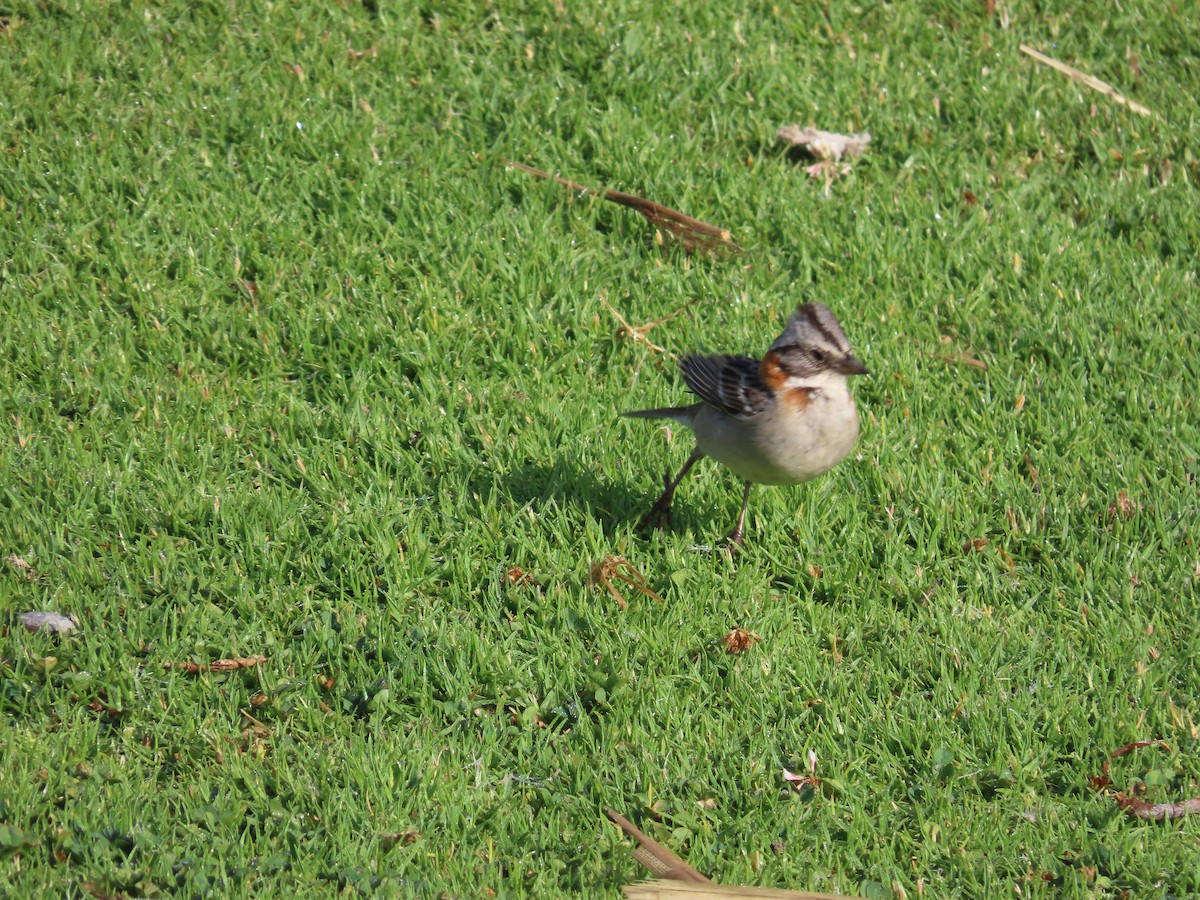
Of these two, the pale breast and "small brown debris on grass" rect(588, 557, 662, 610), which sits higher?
the pale breast

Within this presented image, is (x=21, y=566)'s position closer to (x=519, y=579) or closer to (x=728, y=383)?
(x=519, y=579)

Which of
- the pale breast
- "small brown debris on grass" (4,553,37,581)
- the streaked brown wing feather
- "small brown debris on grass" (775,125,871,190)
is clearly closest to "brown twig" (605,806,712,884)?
the pale breast

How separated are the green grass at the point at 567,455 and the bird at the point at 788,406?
562mm

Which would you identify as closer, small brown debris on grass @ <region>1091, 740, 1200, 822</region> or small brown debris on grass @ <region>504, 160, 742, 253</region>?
small brown debris on grass @ <region>1091, 740, 1200, 822</region>

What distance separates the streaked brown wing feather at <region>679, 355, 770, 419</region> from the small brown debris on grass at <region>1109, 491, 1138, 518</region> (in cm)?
197

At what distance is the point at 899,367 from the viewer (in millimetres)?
7320

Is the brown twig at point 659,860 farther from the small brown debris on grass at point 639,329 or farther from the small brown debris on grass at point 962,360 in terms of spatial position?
the small brown debris on grass at point 962,360

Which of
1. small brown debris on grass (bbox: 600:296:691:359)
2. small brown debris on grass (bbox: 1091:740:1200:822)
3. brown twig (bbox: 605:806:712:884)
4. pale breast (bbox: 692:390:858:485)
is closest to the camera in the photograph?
brown twig (bbox: 605:806:712:884)

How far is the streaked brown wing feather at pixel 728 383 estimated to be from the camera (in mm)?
5980

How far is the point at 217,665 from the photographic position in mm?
5402

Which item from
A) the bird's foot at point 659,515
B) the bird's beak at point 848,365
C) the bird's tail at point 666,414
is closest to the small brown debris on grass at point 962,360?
the bird's beak at point 848,365

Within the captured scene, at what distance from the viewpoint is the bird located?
19.2 feet

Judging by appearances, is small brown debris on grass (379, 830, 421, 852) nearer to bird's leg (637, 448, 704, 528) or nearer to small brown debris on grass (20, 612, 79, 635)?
small brown debris on grass (20, 612, 79, 635)

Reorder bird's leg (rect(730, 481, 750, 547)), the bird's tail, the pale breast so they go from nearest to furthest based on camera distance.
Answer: the pale breast, bird's leg (rect(730, 481, 750, 547)), the bird's tail
